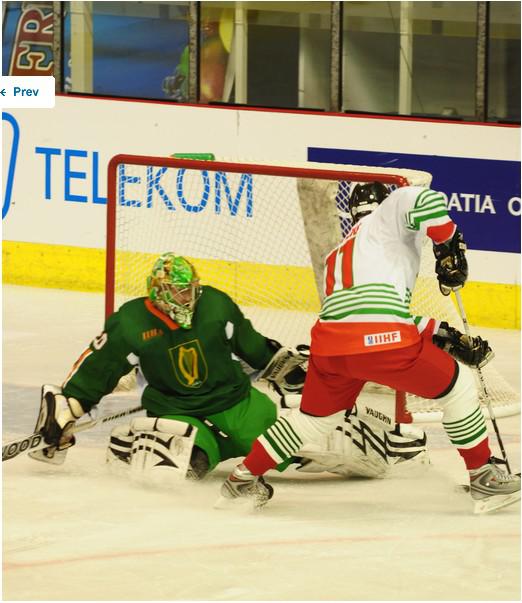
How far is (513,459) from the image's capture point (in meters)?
6.45

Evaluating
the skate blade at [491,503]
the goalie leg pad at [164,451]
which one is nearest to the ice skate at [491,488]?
the skate blade at [491,503]

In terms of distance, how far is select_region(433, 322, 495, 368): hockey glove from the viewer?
228 inches

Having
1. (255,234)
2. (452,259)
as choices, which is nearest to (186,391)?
(452,259)

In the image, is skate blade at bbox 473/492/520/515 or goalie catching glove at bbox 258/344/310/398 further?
goalie catching glove at bbox 258/344/310/398

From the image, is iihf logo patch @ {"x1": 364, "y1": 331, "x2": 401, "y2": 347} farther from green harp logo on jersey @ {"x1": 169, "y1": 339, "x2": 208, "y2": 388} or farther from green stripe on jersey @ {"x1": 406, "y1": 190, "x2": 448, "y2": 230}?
green harp logo on jersey @ {"x1": 169, "y1": 339, "x2": 208, "y2": 388}

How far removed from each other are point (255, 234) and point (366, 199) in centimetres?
282

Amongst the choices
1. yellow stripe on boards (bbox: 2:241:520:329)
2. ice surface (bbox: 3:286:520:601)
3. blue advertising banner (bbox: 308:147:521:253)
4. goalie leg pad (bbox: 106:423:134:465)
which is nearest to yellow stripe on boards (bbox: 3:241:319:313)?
yellow stripe on boards (bbox: 2:241:520:329)

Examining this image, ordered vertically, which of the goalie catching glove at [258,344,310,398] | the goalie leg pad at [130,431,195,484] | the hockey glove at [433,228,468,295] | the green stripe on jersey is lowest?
the goalie leg pad at [130,431,195,484]

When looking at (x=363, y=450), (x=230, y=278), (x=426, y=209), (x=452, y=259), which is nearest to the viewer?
(x=426, y=209)

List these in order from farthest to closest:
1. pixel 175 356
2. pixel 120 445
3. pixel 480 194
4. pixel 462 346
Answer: pixel 480 194 → pixel 120 445 → pixel 175 356 → pixel 462 346

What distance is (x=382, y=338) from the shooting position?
17.7 ft

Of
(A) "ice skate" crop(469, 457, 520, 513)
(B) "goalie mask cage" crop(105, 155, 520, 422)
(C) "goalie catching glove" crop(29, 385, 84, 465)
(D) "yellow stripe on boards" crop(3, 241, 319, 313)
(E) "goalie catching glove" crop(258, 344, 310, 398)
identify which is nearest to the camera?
(A) "ice skate" crop(469, 457, 520, 513)

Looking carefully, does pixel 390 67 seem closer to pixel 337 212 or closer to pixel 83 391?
pixel 337 212

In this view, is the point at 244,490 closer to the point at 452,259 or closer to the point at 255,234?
the point at 452,259
